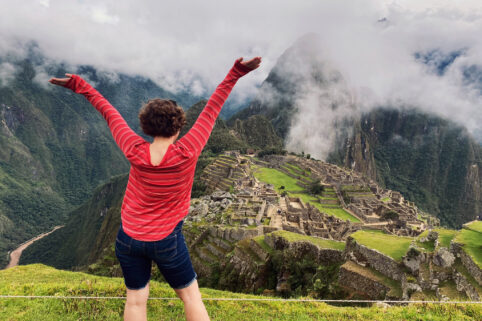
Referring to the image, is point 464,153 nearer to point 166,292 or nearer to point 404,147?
point 404,147

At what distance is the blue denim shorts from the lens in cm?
215

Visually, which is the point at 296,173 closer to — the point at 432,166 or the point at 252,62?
the point at 252,62

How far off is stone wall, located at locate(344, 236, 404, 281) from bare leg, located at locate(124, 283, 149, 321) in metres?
9.03

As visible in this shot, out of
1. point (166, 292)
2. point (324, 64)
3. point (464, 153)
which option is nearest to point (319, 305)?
point (166, 292)

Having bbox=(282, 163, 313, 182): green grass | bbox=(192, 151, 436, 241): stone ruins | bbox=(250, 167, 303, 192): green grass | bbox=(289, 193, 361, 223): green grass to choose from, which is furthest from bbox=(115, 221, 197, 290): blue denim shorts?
bbox=(282, 163, 313, 182): green grass

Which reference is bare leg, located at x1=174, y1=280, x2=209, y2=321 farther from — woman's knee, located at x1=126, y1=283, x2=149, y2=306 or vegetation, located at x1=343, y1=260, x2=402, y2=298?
vegetation, located at x1=343, y1=260, x2=402, y2=298

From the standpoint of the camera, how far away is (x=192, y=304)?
7.49 feet

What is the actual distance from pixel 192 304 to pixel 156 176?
3.84ft

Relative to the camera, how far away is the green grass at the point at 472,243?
738 cm

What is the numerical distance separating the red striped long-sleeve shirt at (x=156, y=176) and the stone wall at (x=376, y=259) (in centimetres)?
Result: 919

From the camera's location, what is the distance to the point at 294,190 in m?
44.5

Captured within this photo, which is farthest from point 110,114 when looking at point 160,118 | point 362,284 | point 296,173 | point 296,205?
point 296,173

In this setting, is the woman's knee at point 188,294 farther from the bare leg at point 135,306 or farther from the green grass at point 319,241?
A: the green grass at point 319,241

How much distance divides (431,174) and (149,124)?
700 ft
